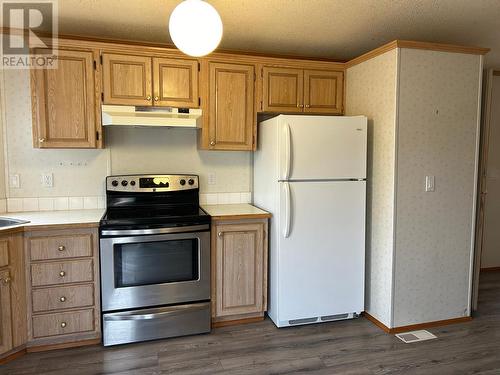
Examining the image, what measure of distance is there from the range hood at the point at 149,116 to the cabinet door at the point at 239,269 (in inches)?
34.6

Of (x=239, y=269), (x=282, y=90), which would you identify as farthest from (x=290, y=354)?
(x=282, y=90)

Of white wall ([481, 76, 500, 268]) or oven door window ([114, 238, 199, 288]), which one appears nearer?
oven door window ([114, 238, 199, 288])

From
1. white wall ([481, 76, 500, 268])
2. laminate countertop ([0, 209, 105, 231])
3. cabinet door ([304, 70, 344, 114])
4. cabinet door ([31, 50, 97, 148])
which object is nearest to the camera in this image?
laminate countertop ([0, 209, 105, 231])

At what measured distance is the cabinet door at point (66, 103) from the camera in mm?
2682

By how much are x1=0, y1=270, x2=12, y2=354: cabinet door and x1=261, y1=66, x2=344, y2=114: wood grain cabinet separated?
2248mm

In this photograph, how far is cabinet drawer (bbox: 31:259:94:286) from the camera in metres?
2.46

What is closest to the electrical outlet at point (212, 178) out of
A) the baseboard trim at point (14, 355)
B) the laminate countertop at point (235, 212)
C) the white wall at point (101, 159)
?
the white wall at point (101, 159)

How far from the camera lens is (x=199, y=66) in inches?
117

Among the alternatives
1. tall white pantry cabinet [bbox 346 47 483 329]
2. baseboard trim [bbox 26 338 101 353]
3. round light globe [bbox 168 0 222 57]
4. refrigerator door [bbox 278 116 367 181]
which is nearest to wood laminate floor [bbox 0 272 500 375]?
baseboard trim [bbox 26 338 101 353]

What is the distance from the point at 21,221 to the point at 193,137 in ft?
4.92

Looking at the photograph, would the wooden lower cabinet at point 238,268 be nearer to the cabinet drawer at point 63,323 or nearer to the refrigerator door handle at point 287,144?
the refrigerator door handle at point 287,144

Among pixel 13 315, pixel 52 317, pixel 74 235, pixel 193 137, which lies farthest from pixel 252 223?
pixel 13 315

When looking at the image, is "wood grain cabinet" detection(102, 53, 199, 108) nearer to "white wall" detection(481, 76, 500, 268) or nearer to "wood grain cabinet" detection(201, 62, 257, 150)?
"wood grain cabinet" detection(201, 62, 257, 150)

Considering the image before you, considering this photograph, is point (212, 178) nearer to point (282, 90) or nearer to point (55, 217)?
point (282, 90)
